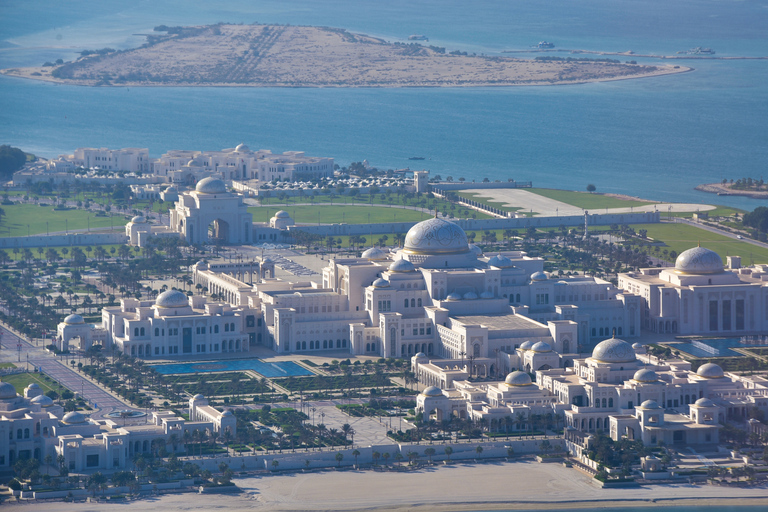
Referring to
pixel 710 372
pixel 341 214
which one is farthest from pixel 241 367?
pixel 341 214

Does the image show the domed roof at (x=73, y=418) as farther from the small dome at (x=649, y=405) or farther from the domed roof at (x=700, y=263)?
the domed roof at (x=700, y=263)

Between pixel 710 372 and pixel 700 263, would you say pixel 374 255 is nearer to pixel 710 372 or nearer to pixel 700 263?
pixel 700 263

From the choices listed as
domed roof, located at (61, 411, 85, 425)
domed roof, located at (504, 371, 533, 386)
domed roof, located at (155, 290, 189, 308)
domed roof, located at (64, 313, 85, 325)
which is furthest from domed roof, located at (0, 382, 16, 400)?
domed roof, located at (504, 371, 533, 386)

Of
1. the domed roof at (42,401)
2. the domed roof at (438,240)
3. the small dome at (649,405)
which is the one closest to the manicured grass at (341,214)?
the domed roof at (438,240)

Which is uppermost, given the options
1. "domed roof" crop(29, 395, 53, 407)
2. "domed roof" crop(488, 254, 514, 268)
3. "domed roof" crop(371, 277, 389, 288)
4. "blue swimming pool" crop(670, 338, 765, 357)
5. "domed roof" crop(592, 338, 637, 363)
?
"domed roof" crop(488, 254, 514, 268)

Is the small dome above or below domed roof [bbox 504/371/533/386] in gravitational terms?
below

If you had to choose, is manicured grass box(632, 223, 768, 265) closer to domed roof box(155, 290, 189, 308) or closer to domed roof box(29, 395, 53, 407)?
domed roof box(155, 290, 189, 308)
